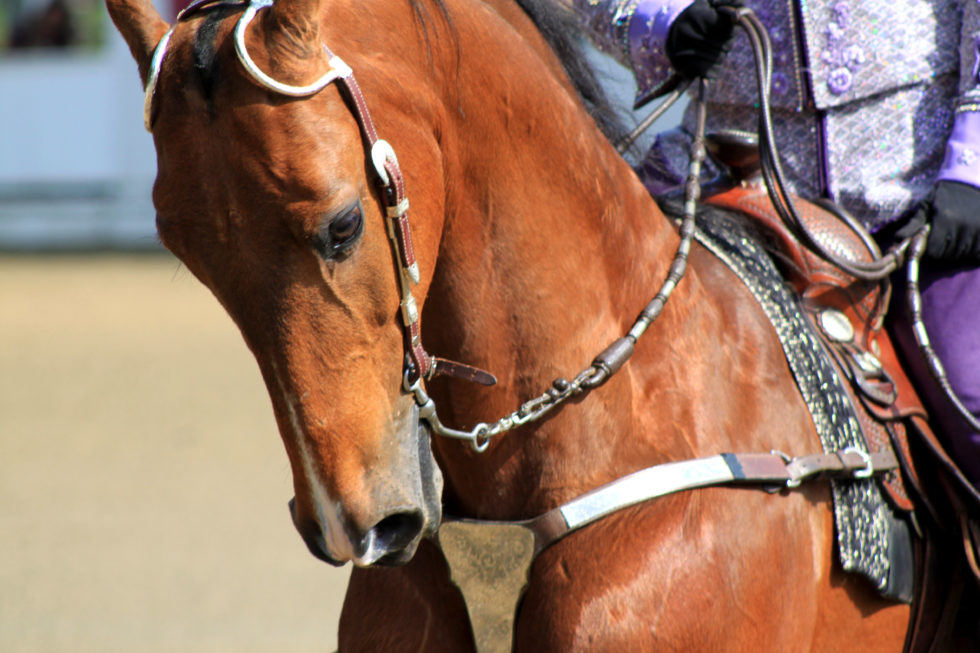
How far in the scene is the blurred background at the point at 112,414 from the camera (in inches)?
174

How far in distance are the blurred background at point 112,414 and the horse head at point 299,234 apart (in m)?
0.33

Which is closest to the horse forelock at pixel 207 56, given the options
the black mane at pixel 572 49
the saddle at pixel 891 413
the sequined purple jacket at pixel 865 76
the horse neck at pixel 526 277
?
the horse neck at pixel 526 277

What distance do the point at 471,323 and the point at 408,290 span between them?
21 centimetres

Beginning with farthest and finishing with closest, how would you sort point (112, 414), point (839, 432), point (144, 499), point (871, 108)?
point (112, 414) < point (144, 499) < point (871, 108) < point (839, 432)

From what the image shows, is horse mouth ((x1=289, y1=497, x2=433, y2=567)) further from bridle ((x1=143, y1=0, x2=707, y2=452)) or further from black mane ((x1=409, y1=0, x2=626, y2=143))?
black mane ((x1=409, y1=0, x2=626, y2=143))

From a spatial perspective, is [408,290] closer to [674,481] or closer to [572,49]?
[674,481]

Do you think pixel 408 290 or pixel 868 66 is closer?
pixel 408 290

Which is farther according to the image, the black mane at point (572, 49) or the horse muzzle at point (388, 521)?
the black mane at point (572, 49)

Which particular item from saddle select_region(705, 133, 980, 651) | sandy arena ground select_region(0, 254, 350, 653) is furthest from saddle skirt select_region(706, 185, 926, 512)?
sandy arena ground select_region(0, 254, 350, 653)

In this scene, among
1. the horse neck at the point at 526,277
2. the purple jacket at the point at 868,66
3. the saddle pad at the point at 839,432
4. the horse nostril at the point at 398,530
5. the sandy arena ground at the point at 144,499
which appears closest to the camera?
the horse nostril at the point at 398,530

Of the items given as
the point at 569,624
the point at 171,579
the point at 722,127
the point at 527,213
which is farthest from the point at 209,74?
the point at 171,579

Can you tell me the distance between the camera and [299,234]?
134 centimetres

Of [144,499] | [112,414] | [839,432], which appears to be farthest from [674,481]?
[112,414]

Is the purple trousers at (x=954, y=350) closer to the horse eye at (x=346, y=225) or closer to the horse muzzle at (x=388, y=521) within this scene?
the horse muzzle at (x=388, y=521)
